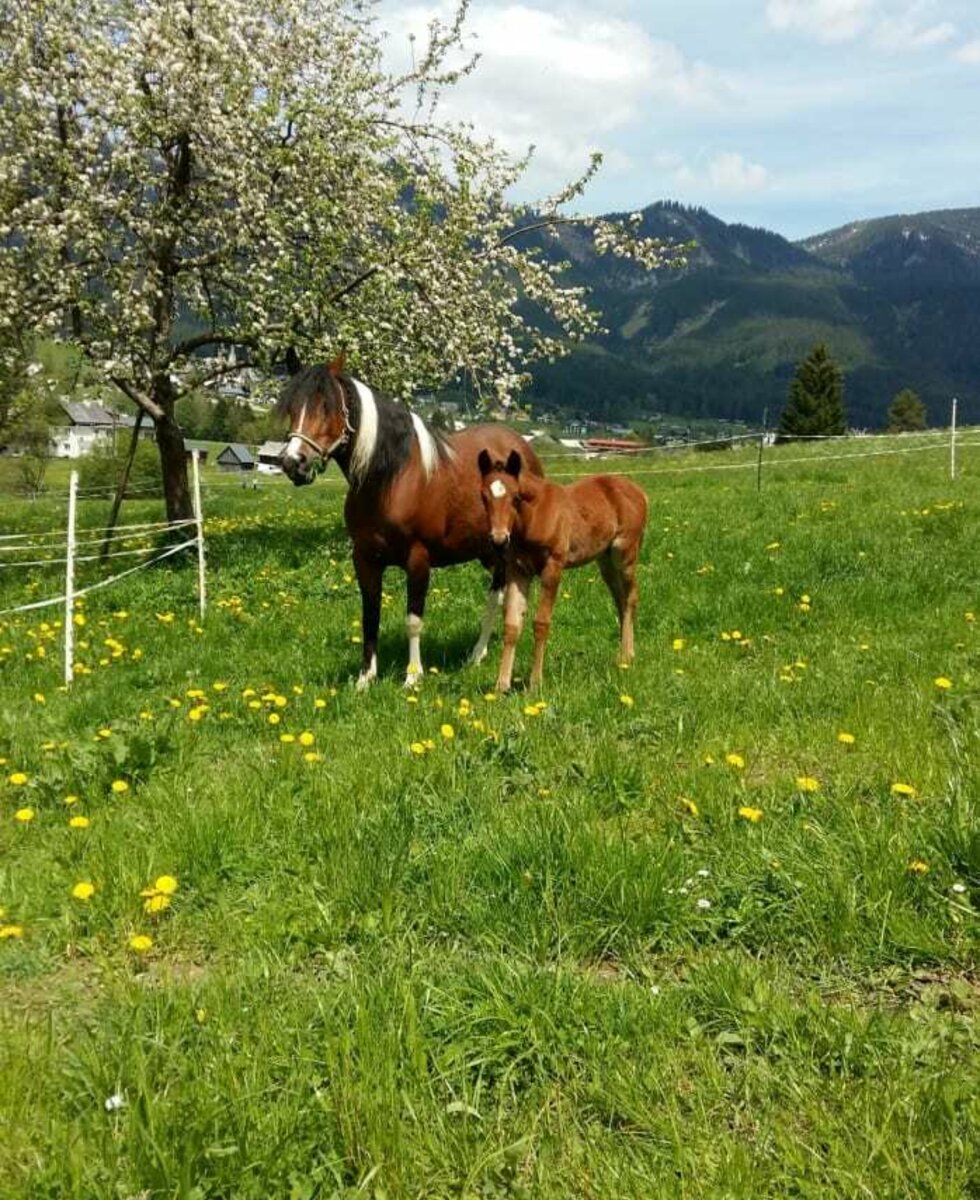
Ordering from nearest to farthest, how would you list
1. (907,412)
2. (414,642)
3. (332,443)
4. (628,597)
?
(332,443) < (414,642) < (628,597) < (907,412)

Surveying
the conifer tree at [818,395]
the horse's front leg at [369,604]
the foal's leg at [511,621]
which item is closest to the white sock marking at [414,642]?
the horse's front leg at [369,604]

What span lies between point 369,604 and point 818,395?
86473 mm

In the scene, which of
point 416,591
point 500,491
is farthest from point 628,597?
point 500,491

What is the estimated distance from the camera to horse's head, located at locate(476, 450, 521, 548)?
7023mm

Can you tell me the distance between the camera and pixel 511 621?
7.81m

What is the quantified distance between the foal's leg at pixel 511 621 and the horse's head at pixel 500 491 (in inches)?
35.4

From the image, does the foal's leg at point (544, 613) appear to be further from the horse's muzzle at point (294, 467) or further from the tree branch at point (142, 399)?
the tree branch at point (142, 399)

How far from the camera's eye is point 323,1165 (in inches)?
96.2

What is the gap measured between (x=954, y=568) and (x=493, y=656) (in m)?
6.35

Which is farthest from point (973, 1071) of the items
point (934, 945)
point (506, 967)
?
A: point (506, 967)

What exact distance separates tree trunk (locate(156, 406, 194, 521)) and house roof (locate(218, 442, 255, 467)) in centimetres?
11745

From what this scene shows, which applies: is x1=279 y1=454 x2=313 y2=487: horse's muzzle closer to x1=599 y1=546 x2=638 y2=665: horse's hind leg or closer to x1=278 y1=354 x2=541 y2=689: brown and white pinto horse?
x1=278 y1=354 x2=541 y2=689: brown and white pinto horse

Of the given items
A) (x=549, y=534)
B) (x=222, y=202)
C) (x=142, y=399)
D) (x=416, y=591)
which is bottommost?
(x=416, y=591)

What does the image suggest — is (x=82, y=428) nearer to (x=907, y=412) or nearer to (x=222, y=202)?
(x=907, y=412)
